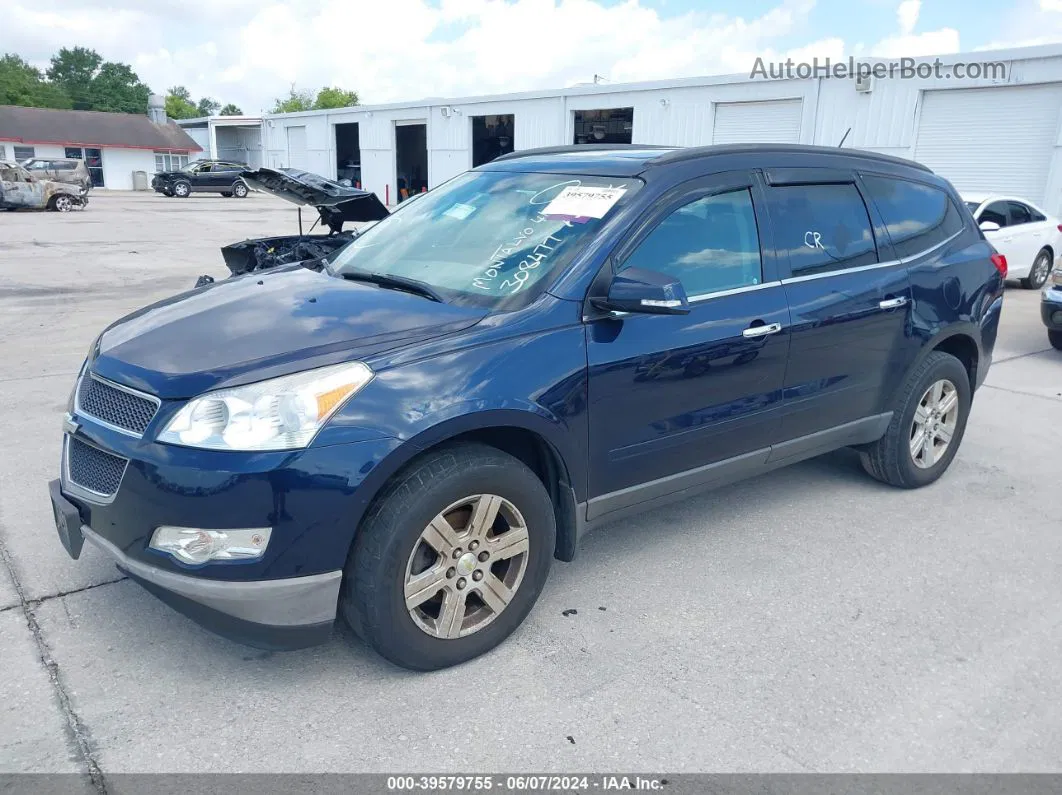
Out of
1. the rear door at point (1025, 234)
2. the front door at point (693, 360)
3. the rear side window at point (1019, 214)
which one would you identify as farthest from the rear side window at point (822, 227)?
the rear side window at point (1019, 214)

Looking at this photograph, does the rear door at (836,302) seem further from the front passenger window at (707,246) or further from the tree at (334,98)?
the tree at (334,98)

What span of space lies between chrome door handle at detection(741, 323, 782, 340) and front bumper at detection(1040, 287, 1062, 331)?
6.61 meters

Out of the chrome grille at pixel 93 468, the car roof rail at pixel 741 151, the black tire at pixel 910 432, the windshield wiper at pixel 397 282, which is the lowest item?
the black tire at pixel 910 432

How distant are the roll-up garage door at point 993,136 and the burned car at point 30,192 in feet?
82.9

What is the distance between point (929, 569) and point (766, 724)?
161 cm

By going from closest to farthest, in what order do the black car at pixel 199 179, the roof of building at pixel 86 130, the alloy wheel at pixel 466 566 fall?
the alloy wheel at pixel 466 566, the black car at pixel 199 179, the roof of building at pixel 86 130

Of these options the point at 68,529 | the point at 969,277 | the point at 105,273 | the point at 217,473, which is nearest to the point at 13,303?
the point at 105,273

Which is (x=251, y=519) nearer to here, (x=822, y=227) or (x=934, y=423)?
(x=822, y=227)

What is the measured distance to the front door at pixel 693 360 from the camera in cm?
329

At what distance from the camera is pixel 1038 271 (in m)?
14.3

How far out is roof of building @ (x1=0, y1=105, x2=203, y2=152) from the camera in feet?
163

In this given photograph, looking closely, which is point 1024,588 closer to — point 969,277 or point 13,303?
point 969,277

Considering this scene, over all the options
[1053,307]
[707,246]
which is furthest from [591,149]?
[1053,307]

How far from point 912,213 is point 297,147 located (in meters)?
43.1
